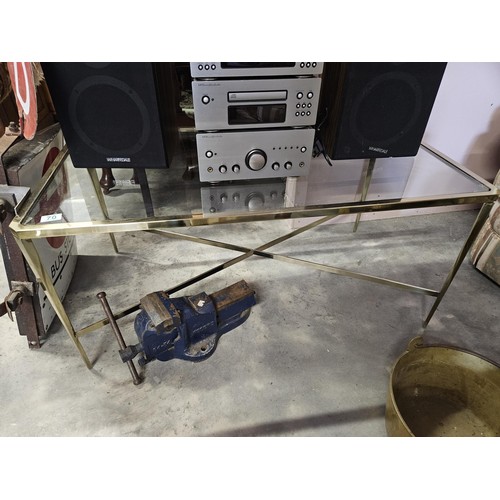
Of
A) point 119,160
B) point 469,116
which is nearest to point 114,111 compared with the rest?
point 119,160

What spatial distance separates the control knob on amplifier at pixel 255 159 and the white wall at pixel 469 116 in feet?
3.13

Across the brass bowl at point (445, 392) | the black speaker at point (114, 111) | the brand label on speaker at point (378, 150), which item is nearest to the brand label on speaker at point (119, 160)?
the black speaker at point (114, 111)

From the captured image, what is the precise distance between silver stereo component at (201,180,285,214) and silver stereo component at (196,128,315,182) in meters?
0.02

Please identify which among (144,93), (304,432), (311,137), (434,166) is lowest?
(304,432)

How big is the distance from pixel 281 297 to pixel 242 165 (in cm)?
60

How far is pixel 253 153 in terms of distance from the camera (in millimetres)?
897

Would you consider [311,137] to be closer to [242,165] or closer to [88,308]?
[242,165]

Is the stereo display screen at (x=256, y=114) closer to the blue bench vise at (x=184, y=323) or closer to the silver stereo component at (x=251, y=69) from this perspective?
the silver stereo component at (x=251, y=69)

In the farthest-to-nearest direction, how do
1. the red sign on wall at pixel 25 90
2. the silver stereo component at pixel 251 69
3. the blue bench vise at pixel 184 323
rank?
the blue bench vise at pixel 184 323, the silver stereo component at pixel 251 69, the red sign on wall at pixel 25 90

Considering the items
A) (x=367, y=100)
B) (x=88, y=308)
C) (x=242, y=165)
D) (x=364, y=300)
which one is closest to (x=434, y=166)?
(x=367, y=100)

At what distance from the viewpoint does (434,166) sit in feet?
3.68

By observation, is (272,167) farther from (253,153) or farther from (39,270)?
(39,270)

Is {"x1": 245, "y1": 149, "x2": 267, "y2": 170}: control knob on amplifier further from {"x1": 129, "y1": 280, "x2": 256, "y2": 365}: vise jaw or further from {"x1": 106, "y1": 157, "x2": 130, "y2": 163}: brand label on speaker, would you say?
{"x1": 129, "y1": 280, "x2": 256, "y2": 365}: vise jaw

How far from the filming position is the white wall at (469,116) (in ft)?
4.63
